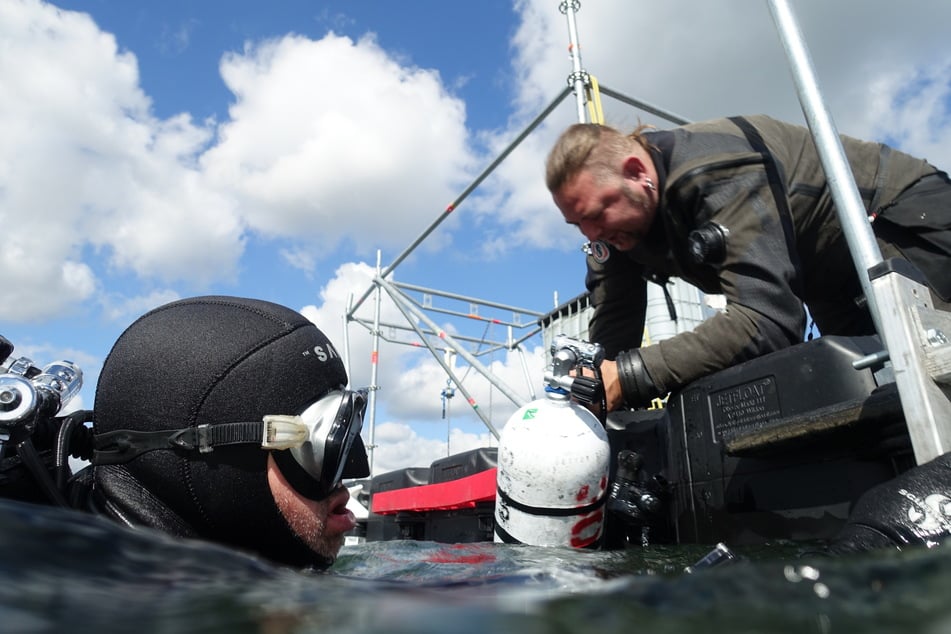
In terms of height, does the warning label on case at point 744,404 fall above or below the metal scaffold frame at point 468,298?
below

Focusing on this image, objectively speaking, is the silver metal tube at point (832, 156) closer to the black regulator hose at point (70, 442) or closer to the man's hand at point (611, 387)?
the man's hand at point (611, 387)

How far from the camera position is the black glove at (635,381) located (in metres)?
2.19

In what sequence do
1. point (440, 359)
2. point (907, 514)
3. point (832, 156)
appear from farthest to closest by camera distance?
point (440, 359), point (832, 156), point (907, 514)

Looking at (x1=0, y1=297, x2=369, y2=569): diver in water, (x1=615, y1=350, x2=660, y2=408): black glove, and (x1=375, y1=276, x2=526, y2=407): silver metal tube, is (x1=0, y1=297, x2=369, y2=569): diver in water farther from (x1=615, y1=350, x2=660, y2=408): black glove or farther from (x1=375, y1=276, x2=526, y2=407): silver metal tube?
(x1=375, y1=276, x2=526, y2=407): silver metal tube

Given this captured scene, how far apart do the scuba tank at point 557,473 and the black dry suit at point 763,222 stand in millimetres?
349

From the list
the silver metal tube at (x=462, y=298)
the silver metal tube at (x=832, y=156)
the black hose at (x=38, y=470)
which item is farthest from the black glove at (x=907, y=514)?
the silver metal tube at (x=462, y=298)

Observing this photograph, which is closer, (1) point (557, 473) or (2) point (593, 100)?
(1) point (557, 473)

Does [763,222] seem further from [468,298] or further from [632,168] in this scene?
[468,298]

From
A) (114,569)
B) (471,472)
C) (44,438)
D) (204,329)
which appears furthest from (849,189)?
(471,472)

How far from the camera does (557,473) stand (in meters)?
1.93

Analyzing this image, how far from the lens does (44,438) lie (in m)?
1.34

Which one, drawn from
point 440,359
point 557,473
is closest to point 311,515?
point 557,473

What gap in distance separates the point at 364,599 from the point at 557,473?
1586mm

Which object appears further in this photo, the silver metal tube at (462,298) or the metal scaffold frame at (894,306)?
the silver metal tube at (462,298)
